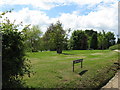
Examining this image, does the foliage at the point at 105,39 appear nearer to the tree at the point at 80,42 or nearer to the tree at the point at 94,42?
the tree at the point at 94,42

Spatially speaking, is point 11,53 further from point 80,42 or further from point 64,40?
point 80,42

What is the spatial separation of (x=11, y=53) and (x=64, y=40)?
23394 mm

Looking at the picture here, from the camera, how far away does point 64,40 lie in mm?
27812

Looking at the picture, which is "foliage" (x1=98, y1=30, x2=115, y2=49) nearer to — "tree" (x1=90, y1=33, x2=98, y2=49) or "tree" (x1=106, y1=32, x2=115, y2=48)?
"tree" (x1=106, y1=32, x2=115, y2=48)

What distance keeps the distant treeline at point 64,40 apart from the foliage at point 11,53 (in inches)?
706

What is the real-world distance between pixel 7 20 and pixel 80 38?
162ft

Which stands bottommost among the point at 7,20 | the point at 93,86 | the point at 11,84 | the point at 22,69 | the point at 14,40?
the point at 93,86

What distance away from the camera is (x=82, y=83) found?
674 cm

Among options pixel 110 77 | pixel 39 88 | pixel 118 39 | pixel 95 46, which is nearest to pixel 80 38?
pixel 95 46

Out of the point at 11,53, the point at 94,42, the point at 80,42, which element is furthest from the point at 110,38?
the point at 11,53

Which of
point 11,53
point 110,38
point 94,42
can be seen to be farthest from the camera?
point 110,38

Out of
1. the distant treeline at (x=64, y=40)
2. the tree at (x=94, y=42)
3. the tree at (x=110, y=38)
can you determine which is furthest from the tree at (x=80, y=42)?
the tree at (x=110, y=38)

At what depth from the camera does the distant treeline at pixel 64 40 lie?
27594mm

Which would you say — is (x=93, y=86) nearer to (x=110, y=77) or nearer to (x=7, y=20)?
(x=110, y=77)
